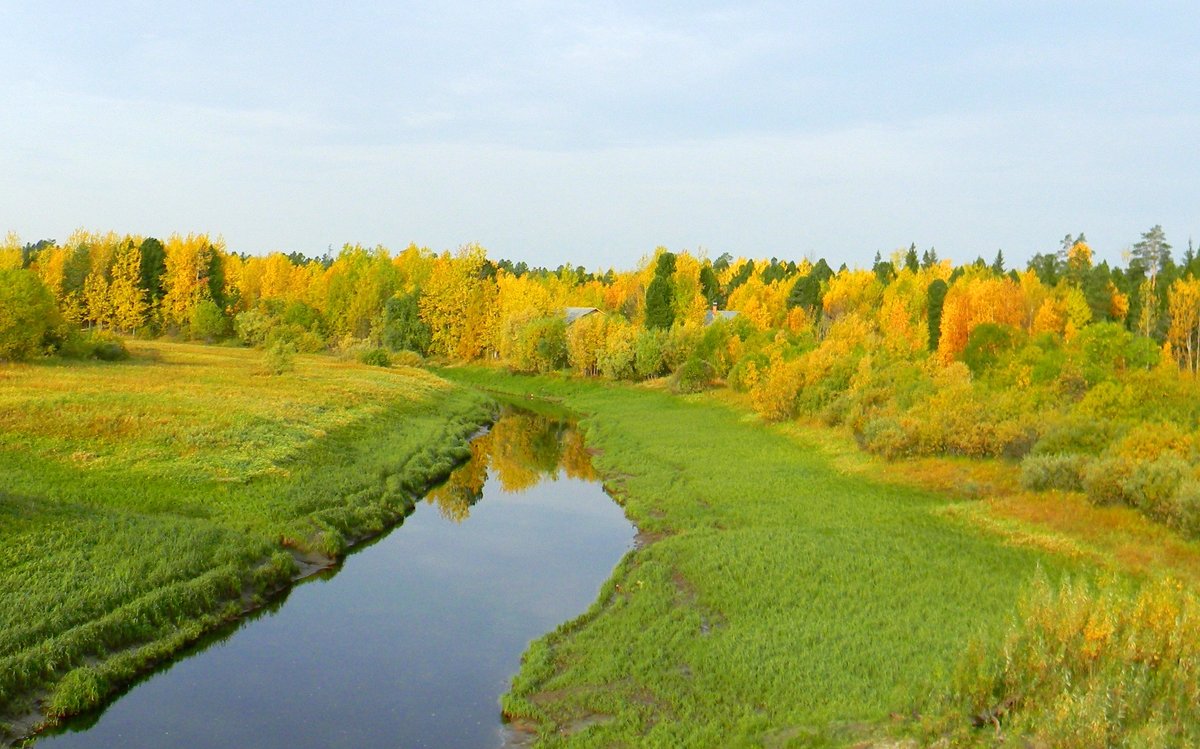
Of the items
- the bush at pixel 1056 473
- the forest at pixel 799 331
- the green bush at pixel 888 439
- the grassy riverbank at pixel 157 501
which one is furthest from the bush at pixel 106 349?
the bush at pixel 1056 473

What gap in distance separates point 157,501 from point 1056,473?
26.1 meters

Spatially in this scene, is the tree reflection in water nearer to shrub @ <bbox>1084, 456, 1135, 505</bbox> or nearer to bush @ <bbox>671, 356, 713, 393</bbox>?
bush @ <bbox>671, 356, 713, 393</bbox>

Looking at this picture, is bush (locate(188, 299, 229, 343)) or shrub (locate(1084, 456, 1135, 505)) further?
bush (locate(188, 299, 229, 343))

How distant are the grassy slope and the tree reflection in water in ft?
21.8

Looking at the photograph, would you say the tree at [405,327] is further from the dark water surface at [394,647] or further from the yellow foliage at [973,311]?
the dark water surface at [394,647]

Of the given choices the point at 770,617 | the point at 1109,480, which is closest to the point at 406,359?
the point at 1109,480

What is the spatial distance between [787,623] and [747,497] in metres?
11.6

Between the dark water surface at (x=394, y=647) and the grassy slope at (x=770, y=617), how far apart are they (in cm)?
126

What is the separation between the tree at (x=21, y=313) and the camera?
41.4m

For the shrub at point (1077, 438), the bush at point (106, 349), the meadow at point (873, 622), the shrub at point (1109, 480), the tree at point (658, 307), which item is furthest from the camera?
the tree at point (658, 307)

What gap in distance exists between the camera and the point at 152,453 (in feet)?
88.0

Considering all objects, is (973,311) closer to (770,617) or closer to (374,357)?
(374,357)

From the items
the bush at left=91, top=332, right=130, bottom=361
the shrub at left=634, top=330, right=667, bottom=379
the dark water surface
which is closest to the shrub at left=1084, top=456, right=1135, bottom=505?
the dark water surface

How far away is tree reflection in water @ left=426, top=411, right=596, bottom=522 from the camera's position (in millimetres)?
32625
